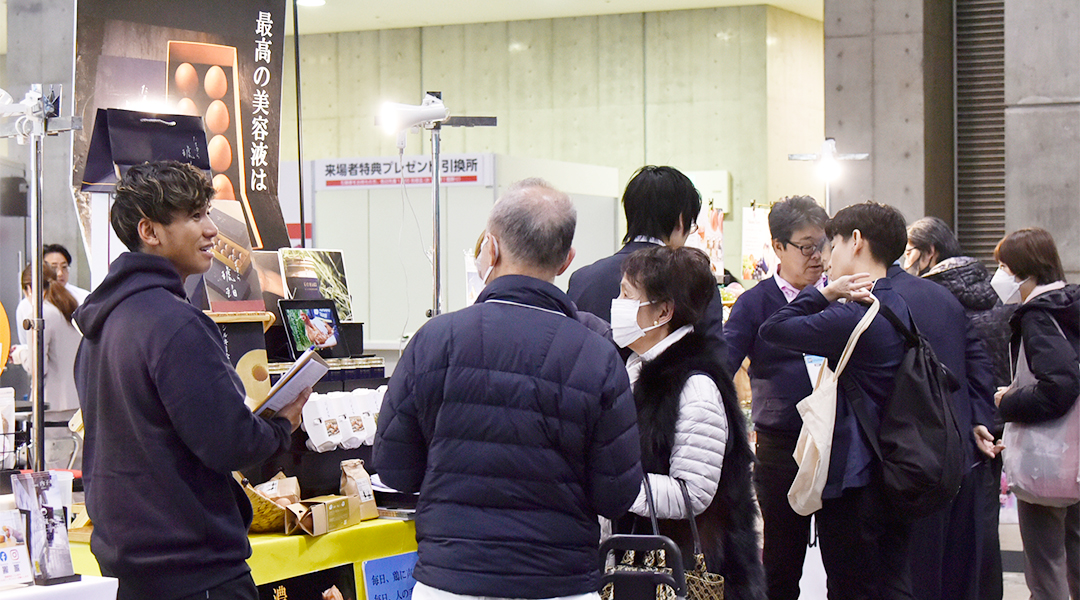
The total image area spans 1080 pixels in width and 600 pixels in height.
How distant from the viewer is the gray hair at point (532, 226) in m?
1.79

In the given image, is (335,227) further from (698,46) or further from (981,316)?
(981,316)

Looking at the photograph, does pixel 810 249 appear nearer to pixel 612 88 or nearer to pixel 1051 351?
pixel 1051 351

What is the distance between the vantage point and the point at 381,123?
417 cm

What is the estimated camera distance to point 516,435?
170 cm

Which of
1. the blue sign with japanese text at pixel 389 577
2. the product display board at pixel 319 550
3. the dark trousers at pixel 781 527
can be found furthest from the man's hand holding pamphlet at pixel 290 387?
the dark trousers at pixel 781 527

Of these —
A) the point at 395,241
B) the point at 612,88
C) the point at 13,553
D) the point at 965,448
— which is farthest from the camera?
the point at 612,88

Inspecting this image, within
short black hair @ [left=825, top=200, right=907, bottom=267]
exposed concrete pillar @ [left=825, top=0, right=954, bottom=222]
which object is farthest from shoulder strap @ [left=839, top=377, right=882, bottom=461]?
exposed concrete pillar @ [left=825, top=0, right=954, bottom=222]

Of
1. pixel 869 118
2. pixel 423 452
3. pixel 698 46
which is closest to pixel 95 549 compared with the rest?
pixel 423 452

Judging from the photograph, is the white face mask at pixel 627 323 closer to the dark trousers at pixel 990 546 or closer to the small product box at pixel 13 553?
the small product box at pixel 13 553

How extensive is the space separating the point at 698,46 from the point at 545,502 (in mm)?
10345

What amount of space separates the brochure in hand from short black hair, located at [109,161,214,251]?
370 mm

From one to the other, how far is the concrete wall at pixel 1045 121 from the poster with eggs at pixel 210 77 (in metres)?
4.66

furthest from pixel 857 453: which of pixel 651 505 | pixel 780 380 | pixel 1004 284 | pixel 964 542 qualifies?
pixel 1004 284

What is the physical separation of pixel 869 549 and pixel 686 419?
95 cm
